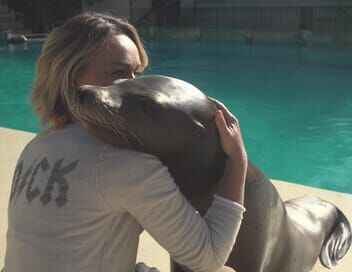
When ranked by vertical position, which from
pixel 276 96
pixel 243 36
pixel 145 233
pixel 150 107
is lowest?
pixel 276 96

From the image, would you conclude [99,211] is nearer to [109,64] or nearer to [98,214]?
[98,214]

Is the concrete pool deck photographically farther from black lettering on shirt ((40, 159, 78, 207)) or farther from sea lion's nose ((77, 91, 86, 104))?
sea lion's nose ((77, 91, 86, 104))

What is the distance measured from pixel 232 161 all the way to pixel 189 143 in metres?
0.14

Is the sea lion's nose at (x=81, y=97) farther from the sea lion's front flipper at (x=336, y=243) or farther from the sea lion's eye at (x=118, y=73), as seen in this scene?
the sea lion's front flipper at (x=336, y=243)

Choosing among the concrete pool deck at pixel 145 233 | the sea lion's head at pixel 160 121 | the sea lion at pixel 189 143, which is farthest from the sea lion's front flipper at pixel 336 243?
the sea lion's head at pixel 160 121

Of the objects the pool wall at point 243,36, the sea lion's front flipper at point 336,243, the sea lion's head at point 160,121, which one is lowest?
the pool wall at point 243,36

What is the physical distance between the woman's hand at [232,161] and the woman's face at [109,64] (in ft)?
1.01

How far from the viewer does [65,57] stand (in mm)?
1628

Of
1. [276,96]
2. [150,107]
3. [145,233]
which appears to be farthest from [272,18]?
[150,107]

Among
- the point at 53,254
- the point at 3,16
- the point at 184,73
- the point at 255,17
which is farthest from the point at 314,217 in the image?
the point at 3,16

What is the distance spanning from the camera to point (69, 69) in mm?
1620

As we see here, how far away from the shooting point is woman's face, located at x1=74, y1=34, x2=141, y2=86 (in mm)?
1621

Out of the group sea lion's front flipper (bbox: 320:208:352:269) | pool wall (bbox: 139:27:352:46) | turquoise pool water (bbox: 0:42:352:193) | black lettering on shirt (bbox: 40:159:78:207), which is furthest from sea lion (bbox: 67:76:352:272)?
pool wall (bbox: 139:27:352:46)

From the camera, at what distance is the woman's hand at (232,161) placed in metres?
1.53
